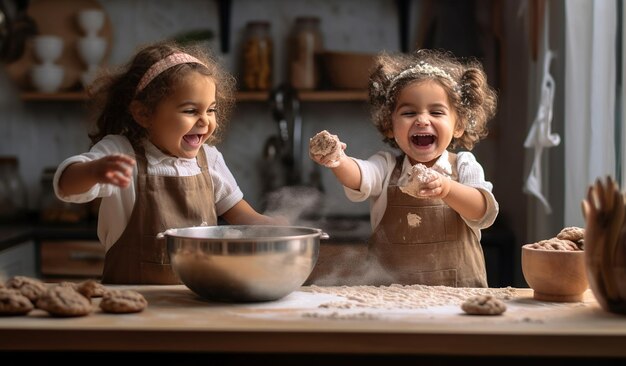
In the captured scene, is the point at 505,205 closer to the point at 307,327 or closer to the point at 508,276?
the point at 508,276

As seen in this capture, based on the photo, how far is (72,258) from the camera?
284 cm

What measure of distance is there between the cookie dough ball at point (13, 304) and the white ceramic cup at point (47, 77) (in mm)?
2159

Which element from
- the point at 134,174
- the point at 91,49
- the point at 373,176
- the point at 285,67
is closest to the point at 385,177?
the point at 373,176

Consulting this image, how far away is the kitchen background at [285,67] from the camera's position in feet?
10.1

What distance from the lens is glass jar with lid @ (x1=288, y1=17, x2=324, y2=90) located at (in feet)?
10.2

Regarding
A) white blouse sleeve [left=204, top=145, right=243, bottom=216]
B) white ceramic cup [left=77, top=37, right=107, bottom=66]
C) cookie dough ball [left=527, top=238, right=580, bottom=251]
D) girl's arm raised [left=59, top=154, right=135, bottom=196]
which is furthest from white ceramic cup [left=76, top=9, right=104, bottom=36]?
cookie dough ball [left=527, top=238, right=580, bottom=251]

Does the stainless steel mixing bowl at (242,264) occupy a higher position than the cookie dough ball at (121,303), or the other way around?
the stainless steel mixing bowl at (242,264)

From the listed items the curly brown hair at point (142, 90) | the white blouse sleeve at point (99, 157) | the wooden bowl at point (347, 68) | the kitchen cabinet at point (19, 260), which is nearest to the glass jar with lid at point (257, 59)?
the wooden bowl at point (347, 68)

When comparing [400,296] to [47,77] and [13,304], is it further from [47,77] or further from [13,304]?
[47,77]

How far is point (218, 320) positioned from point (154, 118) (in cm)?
61

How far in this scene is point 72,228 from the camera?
2.89 meters

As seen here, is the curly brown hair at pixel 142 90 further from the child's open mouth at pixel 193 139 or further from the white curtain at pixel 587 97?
the white curtain at pixel 587 97

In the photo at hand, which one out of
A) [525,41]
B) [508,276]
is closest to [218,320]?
[508,276]

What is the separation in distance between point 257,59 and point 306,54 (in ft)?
0.61
